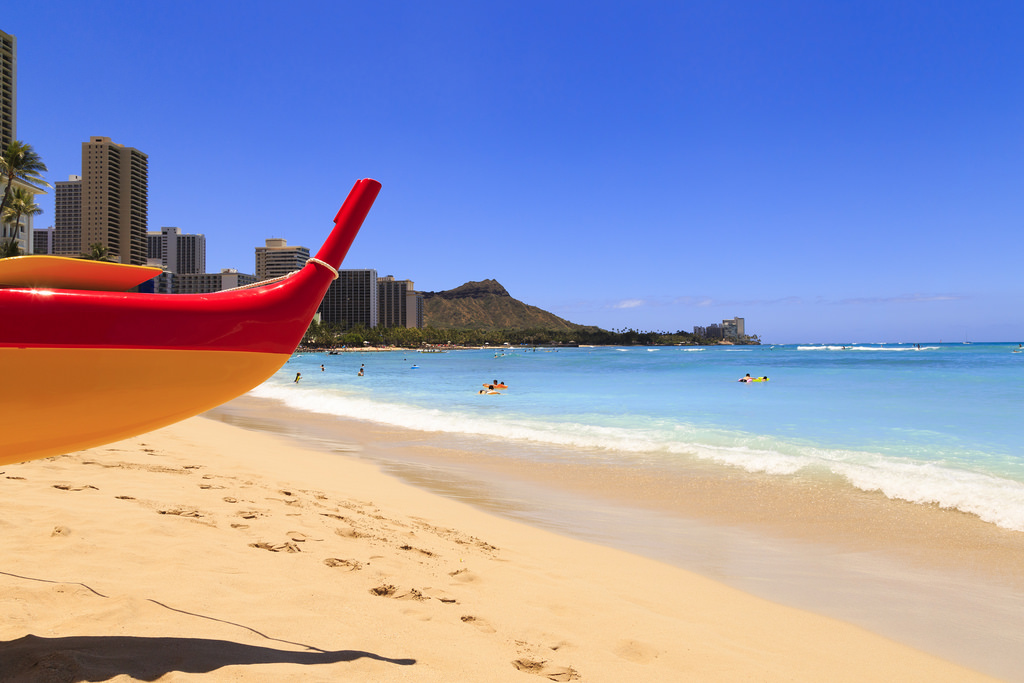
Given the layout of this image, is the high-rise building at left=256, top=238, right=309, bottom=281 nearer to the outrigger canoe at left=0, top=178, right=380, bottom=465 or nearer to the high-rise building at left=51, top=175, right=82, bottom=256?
the high-rise building at left=51, top=175, right=82, bottom=256

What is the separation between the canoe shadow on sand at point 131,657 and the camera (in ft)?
7.43

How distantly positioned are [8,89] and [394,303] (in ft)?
422

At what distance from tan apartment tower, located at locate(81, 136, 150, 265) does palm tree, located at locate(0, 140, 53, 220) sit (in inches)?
3002

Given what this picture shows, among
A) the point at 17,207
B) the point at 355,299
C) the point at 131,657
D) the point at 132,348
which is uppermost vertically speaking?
the point at 355,299

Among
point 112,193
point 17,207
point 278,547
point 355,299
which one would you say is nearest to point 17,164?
point 17,207

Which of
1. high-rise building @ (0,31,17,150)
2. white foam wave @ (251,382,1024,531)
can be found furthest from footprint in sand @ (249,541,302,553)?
high-rise building @ (0,31,17,150)

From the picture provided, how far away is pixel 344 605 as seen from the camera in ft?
10.7

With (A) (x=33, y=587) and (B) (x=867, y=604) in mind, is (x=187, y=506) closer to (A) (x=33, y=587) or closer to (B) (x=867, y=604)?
(A) (x=33, y=587)

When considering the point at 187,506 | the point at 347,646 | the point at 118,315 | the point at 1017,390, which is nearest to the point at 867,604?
the point at 347,646

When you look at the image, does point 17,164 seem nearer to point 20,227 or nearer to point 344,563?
point 20,227

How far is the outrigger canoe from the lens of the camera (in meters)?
2.23

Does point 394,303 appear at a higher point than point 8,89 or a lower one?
lower

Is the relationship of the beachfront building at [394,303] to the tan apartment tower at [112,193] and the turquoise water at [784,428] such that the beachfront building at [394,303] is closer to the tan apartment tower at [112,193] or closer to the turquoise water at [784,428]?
the tan apartment tower at [112,193]

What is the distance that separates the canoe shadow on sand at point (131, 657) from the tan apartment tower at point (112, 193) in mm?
123093
